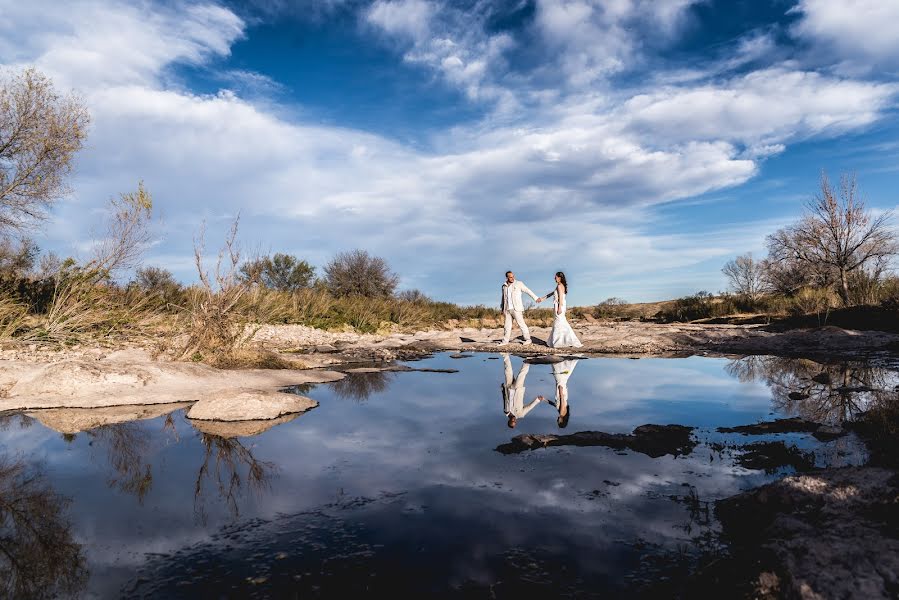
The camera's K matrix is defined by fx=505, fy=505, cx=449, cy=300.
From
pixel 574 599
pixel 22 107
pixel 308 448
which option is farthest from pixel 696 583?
pixel 22 107

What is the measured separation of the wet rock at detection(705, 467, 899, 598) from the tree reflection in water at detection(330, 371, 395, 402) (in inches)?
261

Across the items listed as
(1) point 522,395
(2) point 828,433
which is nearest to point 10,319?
(1) point 522,395

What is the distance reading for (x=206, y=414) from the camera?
24.0 ft

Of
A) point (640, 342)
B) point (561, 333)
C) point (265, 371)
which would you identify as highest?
point (561, 333)

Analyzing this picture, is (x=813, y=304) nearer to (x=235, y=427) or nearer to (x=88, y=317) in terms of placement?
(x=235, y=427)

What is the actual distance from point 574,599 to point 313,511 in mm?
2170

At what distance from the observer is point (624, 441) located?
19.3ft

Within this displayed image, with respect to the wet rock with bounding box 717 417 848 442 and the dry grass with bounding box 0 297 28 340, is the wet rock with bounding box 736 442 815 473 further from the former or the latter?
the dry grass with bounding box 0 297 28 340

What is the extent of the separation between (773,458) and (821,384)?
5825 millimetres

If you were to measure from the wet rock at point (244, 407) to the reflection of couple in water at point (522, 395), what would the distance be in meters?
3.44

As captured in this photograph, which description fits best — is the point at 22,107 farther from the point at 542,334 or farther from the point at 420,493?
the point at 420,493

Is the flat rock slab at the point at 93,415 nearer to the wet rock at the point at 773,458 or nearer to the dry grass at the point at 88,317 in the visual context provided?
the dry grass at the point at 88,317

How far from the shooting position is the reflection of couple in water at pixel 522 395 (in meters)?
7.59

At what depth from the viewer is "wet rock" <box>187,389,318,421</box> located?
288 inches
